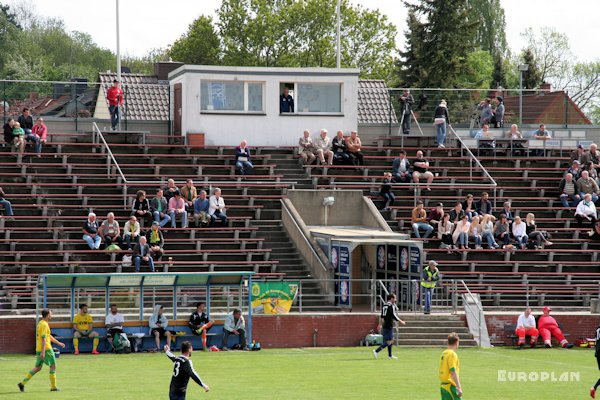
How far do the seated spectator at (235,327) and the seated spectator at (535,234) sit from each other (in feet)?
37.0

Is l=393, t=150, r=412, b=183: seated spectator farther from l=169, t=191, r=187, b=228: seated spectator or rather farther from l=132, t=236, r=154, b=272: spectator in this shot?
l=132, t=236, r=154, b=272: spectator

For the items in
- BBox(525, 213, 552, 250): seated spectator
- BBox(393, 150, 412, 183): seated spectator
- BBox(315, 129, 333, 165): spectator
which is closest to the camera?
BBox(525, 213, 552, 250): seated spectator

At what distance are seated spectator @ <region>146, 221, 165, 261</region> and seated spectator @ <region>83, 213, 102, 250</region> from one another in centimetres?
150

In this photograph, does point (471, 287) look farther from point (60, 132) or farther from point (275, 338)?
point (60, 132)

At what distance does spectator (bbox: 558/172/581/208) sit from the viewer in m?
33.7

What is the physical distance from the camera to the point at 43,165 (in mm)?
31828

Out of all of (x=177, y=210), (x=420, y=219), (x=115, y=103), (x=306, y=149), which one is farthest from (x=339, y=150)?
(x=115, y=103)

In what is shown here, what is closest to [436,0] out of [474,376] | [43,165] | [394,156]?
[394,156]

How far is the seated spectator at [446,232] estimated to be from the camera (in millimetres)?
30500

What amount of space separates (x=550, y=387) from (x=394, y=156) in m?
18.1

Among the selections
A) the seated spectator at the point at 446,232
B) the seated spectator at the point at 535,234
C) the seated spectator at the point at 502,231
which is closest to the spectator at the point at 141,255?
the seated spectator at the point at 446,232

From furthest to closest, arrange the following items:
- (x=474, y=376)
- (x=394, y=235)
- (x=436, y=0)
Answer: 1. (x=436, y=0)
2. (x=394, y=235)
3. (x=474, y=376)

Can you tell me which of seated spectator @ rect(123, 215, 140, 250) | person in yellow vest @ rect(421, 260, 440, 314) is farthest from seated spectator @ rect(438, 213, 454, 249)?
seated spectator @ rect(123, 215, 140, 250)

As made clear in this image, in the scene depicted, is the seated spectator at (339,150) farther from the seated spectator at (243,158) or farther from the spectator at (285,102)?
the seated spectator at (243,158)
